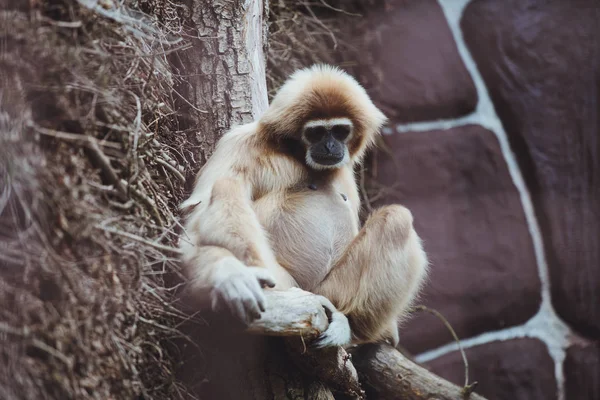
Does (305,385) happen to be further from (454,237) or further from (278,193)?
(454,237)

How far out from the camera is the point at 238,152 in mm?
3688

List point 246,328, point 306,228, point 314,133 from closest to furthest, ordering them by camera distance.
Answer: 1. point 246,328
2. point 306,228
3. point 314,133

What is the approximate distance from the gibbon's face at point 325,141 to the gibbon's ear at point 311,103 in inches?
1.3

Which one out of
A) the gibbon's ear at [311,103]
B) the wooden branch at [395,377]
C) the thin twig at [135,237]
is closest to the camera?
the thin twig at [135,237]

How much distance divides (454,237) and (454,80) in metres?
1.31

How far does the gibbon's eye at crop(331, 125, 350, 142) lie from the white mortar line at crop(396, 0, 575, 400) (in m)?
2.01

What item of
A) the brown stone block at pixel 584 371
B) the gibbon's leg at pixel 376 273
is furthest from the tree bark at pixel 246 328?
the brown stone block at pixel 584 371

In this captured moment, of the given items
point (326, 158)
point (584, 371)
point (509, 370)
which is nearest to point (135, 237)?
point (326, 158)

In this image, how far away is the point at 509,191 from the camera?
5.67 metres

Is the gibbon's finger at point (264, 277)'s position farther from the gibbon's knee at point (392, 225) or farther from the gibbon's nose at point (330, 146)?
the gibbon's nose at point (330, 146)

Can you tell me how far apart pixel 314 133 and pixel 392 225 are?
2.21 feet

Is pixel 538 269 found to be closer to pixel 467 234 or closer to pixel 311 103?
pixel 467 234

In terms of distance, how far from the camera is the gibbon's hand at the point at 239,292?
2916 mm

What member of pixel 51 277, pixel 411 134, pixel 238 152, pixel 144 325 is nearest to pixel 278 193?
pixel 238 152
